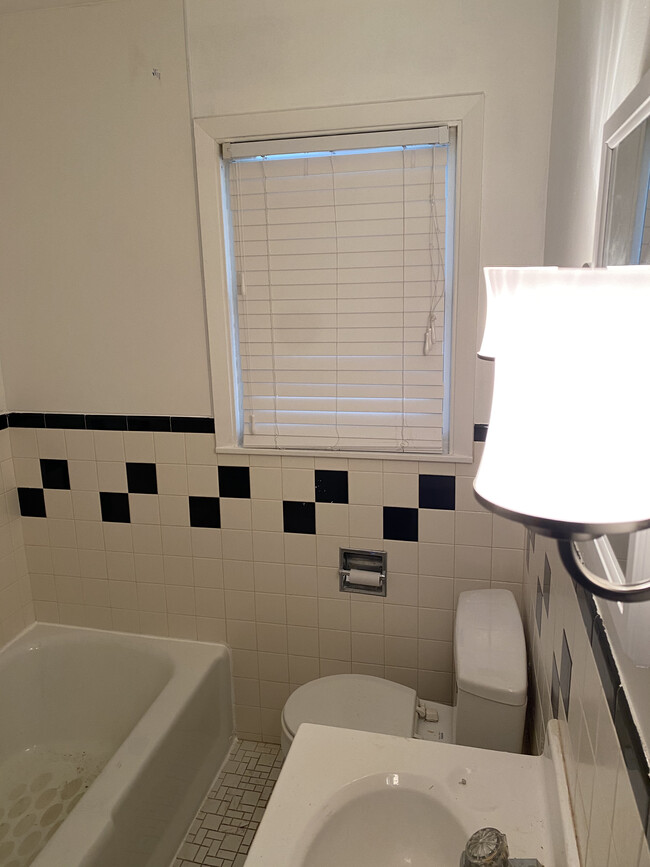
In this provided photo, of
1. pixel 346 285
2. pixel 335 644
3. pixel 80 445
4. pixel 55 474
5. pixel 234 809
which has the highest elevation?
pixel 346 285

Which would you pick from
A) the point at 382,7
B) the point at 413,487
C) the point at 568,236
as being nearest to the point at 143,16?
the point at 382,7

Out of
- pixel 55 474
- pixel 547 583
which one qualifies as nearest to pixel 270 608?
pixel 55 474

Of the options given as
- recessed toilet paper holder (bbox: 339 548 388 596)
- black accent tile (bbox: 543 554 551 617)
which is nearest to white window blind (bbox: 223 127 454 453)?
recessed toilet paper holder (bbox: 339 548 388 596)

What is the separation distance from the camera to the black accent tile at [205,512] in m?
2.07

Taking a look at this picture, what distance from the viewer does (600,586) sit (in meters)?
0.53

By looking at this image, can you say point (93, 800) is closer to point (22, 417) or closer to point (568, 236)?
point (22, 417)

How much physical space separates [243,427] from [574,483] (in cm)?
160

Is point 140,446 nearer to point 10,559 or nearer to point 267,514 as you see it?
point 267,514

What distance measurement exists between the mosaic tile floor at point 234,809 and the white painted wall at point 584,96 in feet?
6.02

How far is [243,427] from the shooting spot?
2.02 metres

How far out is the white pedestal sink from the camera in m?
0.95

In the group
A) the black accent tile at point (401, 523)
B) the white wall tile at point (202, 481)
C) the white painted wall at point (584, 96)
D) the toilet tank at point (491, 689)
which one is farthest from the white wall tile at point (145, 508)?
the white painted wall at point (584, 96)

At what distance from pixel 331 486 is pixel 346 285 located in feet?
2.05

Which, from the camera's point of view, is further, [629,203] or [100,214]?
[100,214]
